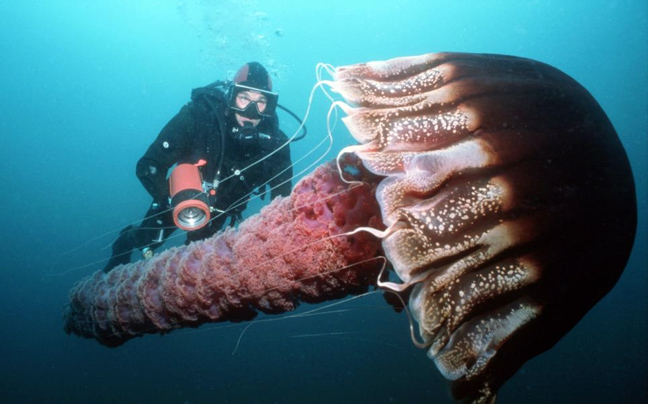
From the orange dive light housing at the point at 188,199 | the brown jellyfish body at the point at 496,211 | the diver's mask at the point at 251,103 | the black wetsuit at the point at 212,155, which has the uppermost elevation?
the diver's mask at the point at 251,103

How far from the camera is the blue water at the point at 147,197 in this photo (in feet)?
59.7

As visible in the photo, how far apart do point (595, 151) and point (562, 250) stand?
436 mm

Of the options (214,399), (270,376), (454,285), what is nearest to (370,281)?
(454,285)

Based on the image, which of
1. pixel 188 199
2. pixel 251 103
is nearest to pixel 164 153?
pixel 251 103

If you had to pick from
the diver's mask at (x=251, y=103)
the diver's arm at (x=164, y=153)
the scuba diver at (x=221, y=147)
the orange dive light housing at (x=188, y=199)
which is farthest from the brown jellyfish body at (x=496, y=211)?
the diver's mask at (x=251, y=103)

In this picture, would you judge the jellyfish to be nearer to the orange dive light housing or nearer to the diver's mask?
the orange dive light housing

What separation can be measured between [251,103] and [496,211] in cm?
525

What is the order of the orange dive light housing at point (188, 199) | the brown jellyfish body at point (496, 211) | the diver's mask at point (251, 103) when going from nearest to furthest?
the brown jellyfish body at point (496, 211)
the orange dive light housing at point (188, 199)
the diver's mask at point (251, 103)

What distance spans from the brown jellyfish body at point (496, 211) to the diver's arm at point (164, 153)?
172 inches

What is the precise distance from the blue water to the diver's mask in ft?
10.6

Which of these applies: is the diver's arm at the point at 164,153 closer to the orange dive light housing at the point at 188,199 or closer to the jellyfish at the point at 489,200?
the orange dive light housing at the point at 188,199

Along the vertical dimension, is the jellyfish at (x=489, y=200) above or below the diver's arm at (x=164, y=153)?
below

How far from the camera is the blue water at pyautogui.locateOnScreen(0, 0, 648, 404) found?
1820cm

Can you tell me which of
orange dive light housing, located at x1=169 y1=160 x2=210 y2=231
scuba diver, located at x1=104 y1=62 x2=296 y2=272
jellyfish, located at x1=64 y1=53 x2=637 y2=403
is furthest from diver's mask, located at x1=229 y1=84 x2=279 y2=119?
jellyfish, located at x1=64 y1=53 x2=637 y2=403
